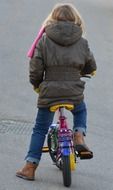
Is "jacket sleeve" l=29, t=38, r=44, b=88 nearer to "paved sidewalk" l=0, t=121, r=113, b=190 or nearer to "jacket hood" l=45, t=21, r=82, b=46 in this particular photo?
"jacket hood" l=45, t=21, r=82, b=46

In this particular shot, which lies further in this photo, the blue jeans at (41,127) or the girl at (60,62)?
the blue jeans at (41,127)

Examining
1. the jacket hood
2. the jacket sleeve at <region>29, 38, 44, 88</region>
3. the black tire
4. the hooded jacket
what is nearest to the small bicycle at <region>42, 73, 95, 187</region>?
the black tire

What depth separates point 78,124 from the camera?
262 inches

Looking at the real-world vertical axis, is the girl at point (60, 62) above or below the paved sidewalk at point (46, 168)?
above

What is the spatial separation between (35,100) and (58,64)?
14.4 feet

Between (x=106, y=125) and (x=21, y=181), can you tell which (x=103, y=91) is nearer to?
(x=106, y=125)

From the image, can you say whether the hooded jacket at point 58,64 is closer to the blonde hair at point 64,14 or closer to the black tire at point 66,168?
the blonde hair at point 64,14

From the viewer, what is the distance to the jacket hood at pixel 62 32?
632cm

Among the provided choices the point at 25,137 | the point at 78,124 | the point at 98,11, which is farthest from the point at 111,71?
the point at 98,11

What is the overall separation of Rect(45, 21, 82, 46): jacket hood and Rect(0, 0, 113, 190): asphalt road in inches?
53.9

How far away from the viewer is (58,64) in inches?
250

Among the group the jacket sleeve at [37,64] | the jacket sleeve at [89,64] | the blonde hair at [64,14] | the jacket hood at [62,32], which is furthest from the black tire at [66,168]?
the blonde hair at [64,14]

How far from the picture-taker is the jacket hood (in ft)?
20.7

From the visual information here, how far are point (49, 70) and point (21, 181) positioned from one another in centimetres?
110
